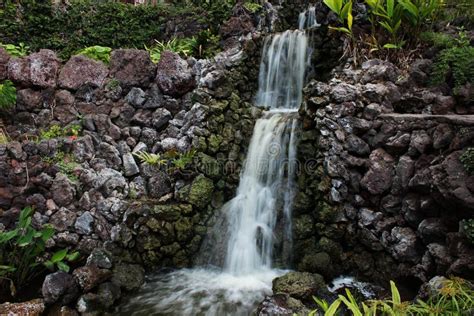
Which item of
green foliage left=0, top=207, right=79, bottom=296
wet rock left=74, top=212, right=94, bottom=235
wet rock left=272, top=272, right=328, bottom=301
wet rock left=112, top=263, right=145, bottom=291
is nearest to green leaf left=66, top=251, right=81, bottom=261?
green foliage left=0, top=207, right=79, bottom=296

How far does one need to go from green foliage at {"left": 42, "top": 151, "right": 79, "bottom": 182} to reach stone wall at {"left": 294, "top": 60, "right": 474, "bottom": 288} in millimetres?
4388

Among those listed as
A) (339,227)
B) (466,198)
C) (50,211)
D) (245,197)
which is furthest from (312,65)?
(50,211)

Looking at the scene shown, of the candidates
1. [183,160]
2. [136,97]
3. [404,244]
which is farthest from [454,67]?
[136,97]

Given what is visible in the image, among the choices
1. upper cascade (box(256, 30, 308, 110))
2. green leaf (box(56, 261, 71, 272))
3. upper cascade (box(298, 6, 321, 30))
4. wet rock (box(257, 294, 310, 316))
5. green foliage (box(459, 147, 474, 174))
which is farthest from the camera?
upper cascade (box(298, 6, 321, 30))

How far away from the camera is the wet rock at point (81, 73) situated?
7.48 m

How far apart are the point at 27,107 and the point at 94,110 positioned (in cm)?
145

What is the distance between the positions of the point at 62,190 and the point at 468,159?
6537 mm

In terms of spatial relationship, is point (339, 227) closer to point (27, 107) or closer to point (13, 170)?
point (13, 170)

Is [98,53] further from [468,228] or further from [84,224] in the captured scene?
[468,228]

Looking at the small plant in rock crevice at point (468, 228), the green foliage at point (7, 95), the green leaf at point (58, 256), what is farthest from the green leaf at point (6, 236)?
the small plant in rock crevice at point (468, 228)

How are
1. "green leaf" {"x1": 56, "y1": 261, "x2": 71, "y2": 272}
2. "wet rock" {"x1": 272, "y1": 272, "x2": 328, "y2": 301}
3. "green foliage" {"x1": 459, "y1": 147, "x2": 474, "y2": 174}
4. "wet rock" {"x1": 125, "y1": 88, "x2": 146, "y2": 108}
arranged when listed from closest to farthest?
"green foliage" {"x1": 459, "y1": 147, "x2": 474, "y2": 174}, "wet rock" {"x1": 272, "y1": 272, "x2": 328, "y2": 301}, "green leaf" {"x1": 56, "y1": 261, "x2": 71, "y2": 272}, "wet rock" {"x1": 125, "y1": 88, "x2": 146, "y2": 108}

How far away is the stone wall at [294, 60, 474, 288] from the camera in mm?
4281

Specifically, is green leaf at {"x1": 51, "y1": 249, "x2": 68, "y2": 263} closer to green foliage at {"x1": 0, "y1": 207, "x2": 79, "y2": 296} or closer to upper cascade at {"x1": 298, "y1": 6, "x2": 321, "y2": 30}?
green foliage at {"x1": 0, "y1": 207, "x2": 79, "y2": 296}

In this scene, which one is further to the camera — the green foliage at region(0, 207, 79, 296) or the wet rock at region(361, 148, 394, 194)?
the wet rock at region(361, 148, 394, 194)
